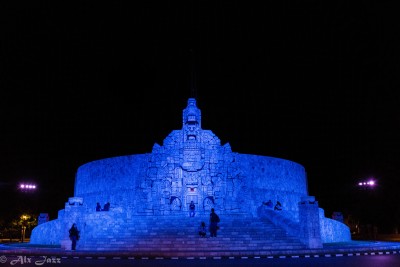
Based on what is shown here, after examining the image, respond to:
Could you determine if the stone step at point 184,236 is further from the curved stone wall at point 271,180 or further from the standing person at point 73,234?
the curved stone wall at point 271,180

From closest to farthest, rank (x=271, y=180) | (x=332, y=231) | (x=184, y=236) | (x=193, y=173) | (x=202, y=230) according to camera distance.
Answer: (x=202, y=230), (x=184, y=236), (x=332, y=231), (x=193, y=173), (x=271, y=180)

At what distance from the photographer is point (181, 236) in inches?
832

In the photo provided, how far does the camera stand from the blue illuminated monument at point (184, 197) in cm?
2136

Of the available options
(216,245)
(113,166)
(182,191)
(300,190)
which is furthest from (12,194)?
(216,245)

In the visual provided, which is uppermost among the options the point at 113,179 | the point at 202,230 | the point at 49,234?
the point at 113,179

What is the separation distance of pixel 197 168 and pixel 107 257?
1535 cm

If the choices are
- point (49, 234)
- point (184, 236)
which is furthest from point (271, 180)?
point (49, 234)

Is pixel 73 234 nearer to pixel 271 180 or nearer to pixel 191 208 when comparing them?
pixel 191 208

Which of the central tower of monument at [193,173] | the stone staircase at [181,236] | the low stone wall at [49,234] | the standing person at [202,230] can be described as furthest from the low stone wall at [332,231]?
the low stone wall at [49,234]

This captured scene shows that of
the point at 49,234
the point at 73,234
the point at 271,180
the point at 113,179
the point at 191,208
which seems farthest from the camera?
the point at 271,180

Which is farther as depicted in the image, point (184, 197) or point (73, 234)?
point (184, 197)

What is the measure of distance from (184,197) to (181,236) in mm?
9284

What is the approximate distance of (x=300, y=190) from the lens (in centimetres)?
3891

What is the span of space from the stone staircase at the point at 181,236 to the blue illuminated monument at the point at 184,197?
56mm
